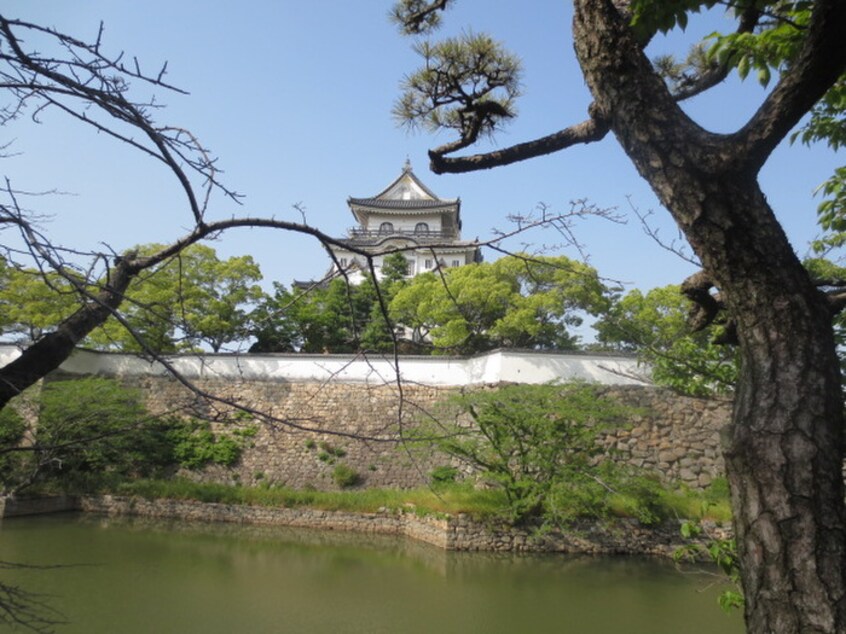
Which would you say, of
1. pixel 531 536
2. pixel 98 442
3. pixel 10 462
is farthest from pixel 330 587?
pixel 10 462

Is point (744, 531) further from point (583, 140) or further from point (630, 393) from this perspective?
point (630, 393)

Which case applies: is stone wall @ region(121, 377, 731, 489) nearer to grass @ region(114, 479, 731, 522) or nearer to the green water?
grass @ region(114, 479, 731, 522)

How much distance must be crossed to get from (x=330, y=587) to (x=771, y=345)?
6.40 m

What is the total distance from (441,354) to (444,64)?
11.2m

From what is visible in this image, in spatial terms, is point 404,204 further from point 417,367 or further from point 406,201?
point 417,367

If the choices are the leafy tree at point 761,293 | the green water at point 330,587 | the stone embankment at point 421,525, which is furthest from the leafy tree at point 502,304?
the leafy tree at point 761,293

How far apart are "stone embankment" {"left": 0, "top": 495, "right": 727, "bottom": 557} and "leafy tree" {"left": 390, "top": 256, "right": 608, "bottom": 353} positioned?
5.26 meters

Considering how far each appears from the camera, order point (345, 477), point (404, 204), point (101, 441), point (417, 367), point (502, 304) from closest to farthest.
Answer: point (101, 441), point (345, 477), point (417, 367), point (502, 304), point (404, 204)

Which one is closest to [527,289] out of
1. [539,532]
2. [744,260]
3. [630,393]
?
[630,393]

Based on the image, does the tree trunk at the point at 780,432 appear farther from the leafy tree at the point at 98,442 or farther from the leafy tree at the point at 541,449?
the leafy tree at the point at 98,442

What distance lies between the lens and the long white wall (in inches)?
477

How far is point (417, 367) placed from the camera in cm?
1302

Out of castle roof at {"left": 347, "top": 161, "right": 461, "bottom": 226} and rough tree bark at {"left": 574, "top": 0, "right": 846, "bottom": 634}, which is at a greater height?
castle roof at {"left": 347, "top": 161, "right": 461, "bottom": 226}

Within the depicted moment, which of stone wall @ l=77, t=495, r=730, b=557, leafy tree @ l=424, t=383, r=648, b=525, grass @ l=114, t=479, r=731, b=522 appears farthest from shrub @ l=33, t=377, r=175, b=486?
leafy tree @ l=424, t=383, r=648, b=525
